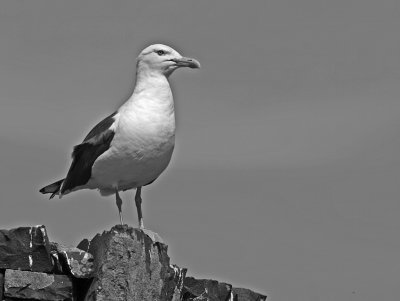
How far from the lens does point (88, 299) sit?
12961 millimetres

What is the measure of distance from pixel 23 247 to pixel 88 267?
93 cm

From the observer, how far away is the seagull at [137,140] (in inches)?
589

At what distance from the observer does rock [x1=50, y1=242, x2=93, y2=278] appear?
1291 cm

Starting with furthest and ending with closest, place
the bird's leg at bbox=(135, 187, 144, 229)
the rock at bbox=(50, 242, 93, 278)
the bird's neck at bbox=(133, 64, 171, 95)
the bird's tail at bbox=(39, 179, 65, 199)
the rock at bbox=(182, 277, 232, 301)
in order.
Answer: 1. the bird's tail at bbox=(39, 179, 65, 199)
2. the bird's leg at bbox=(135, 187, 144, 229)
3. the bird's neck at bbox=(133, 64, 171, 95)
4. the rock at bbox=(182, 277, 232, 301)
5. the rock at bbox=(50, 242, 93, 278)

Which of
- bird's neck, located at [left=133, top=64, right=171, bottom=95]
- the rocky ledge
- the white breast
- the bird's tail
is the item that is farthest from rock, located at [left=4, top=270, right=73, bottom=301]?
the bird's tail

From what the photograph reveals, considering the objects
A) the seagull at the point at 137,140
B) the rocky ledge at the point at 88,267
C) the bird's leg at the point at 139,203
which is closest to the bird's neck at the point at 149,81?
the seagull at the point at 137,140

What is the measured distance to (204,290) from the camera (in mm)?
15164

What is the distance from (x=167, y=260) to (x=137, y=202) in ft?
8.86

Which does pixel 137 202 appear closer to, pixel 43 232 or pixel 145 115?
pixel 145 115

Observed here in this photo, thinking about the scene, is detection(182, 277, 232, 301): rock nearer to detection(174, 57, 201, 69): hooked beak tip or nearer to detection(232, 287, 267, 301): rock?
detection(232, 287, 267, 301): rock

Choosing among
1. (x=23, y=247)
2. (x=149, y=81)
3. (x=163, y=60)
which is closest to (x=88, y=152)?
(x=149, y=81)

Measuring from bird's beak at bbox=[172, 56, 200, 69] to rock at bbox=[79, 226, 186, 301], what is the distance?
11.7 ft

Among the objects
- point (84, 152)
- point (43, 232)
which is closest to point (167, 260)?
point (43, 232)

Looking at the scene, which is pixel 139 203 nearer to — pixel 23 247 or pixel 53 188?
pixel 53 188
